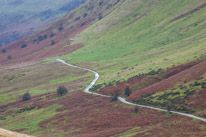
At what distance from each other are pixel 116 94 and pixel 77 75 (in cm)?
3603

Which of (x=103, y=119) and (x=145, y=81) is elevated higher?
(x=145, y=81)

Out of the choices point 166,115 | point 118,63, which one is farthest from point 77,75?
point 166,115

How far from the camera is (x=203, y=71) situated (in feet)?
189

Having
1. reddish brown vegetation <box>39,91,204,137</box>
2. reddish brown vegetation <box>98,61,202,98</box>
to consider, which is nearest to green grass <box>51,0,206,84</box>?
reddish brown vegetation <box>98,61,202,98</box>

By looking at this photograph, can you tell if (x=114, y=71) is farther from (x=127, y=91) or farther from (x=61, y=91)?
(x=127, y=91)

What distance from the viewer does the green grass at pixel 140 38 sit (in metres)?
90.3

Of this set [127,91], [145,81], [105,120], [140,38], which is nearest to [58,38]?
[140,38]

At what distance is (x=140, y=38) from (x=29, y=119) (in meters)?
72.8

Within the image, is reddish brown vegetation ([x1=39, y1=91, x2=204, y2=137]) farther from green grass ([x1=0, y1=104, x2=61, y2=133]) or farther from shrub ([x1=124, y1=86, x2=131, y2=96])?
shrub ([x1=124, y1=86, x2=131, y2=96])

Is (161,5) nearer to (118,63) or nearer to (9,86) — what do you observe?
(118,63)

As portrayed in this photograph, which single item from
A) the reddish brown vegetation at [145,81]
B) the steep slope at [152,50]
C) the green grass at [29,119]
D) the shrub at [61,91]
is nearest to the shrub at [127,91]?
the reddish brown vegetation at [145,81]

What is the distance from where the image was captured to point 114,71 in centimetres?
9406

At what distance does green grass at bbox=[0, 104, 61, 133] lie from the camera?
59.9 metres

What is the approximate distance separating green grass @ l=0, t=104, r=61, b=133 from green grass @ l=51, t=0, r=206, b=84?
20.1 metres
